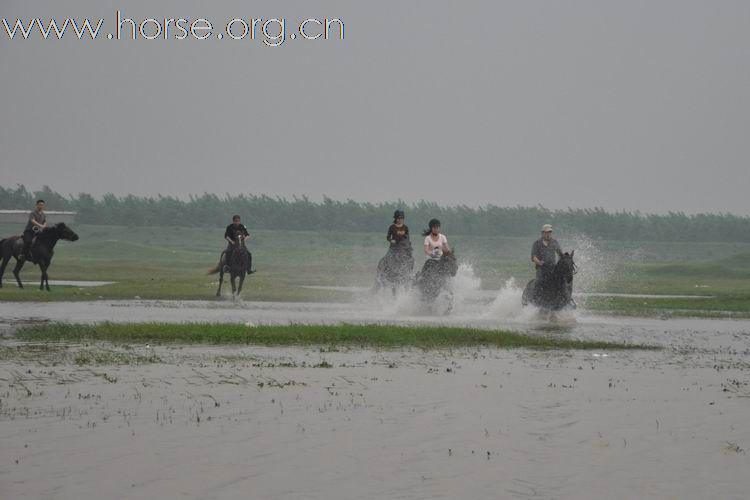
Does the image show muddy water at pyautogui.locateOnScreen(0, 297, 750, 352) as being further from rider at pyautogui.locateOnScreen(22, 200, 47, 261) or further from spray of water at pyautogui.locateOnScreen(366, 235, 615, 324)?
rider at pyautogui.locateOnScreen(22, 200, 47, 261)

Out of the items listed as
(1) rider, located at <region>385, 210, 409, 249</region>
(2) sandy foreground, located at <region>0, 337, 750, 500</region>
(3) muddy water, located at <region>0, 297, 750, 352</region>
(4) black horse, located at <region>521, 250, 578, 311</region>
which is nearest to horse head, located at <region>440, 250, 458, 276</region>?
(3) muddy water, located at <region>0, 297, 750, 352</region>

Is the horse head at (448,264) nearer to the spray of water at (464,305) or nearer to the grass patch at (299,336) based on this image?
the spray of water at (464,305)

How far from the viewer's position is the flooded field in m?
9.97

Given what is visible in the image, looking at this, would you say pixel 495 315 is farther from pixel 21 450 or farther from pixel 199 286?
pixel 21 450

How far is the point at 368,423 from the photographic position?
12531 mm

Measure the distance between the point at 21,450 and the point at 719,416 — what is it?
22.4 feet

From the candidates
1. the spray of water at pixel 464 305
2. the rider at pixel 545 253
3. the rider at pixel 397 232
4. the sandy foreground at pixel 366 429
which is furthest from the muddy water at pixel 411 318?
the sandy foreground at pixel 366 429

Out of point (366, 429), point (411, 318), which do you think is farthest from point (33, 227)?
point (366, 429)

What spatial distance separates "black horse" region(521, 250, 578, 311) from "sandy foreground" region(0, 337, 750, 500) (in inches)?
333

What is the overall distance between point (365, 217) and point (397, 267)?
81.8 meters

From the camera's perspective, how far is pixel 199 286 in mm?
41188

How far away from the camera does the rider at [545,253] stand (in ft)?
87.6

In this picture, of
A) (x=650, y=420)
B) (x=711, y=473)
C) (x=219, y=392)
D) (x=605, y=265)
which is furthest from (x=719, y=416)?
(x=605, y=265)

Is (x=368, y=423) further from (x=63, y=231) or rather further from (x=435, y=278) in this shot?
(x=63, y=231)
